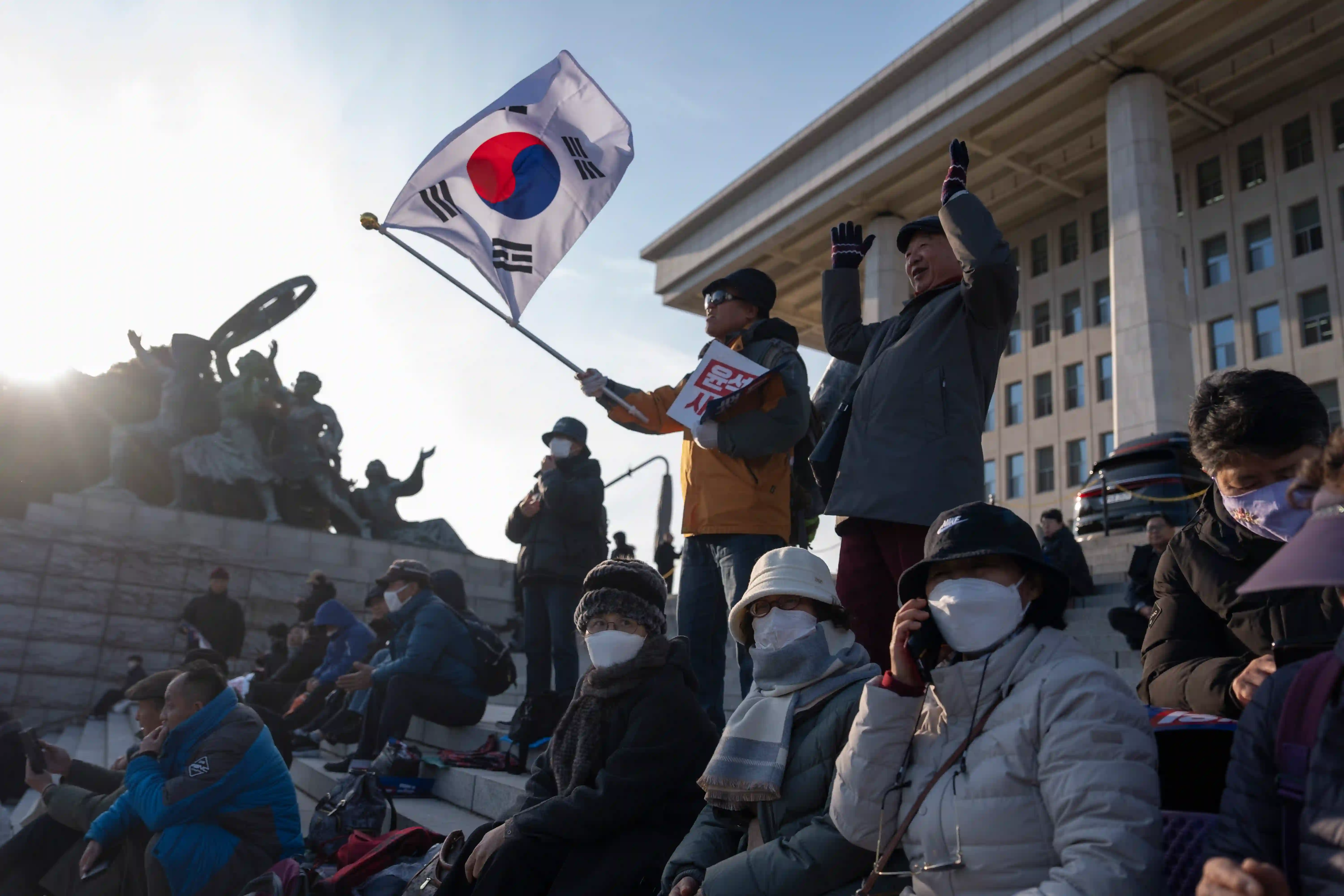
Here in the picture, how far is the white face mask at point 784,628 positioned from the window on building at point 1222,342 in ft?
106

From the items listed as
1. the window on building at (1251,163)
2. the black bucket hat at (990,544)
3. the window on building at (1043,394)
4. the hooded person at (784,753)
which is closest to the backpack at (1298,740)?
the black bucket hat at (990,544)

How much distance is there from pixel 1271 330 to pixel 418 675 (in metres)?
30.3

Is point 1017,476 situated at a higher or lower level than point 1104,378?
lower

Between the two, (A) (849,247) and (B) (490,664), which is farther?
(B) (490,664)

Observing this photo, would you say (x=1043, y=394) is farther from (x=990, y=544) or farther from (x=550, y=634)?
(x=990, y=544)

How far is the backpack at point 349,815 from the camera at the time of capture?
5.29 metres

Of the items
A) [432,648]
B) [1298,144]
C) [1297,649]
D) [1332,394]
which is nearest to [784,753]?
[1297,649]

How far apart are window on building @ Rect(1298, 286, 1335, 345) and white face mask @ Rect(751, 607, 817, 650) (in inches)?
1227

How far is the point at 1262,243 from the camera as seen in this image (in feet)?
104

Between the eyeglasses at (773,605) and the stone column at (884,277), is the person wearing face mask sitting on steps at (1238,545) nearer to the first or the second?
the eyeglasses at (773,605)

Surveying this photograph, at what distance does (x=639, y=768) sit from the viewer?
378cm

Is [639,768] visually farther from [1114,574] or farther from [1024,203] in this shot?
[1024,203]

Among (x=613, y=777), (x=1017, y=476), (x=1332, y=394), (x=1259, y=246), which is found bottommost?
(x=613, y=777)

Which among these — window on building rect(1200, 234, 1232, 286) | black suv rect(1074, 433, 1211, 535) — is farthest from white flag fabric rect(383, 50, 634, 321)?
window on building rect(1200, 234, 1232, 286)
